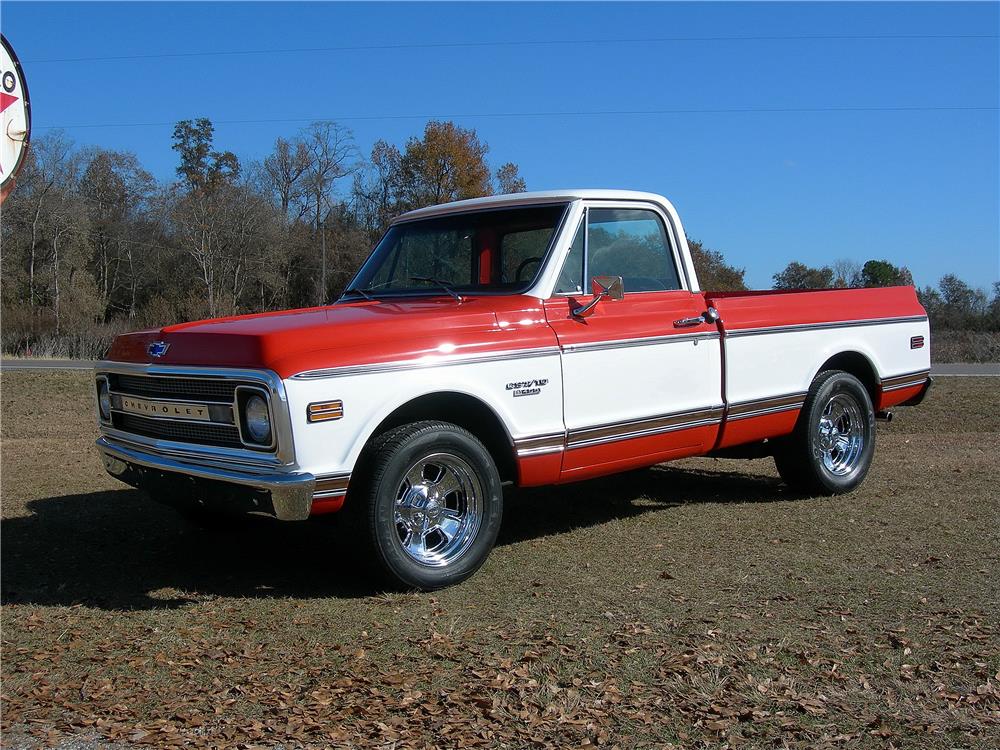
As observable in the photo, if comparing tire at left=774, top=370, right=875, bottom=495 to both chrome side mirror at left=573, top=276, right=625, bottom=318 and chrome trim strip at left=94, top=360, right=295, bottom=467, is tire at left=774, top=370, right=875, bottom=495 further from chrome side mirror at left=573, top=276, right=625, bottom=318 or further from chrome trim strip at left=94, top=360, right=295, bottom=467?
chrome trim strip at left=94, top=360, right=295, bottom=467

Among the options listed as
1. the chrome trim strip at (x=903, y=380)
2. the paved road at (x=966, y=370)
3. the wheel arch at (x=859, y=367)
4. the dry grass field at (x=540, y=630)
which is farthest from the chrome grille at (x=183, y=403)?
the paved road at (x=966, y=370)

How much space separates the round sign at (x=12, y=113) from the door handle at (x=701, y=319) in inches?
182

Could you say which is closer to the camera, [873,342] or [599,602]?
[599,602]

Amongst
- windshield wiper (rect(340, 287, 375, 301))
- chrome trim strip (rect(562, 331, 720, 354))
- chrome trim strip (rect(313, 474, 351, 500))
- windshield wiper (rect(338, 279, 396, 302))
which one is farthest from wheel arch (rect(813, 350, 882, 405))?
chrome trim strip (rect(313, 474, 351, 500))

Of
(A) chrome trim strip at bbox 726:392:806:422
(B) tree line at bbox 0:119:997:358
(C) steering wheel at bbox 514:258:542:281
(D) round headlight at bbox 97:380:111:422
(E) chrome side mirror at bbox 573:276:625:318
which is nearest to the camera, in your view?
(E) chrome side mirror at bbox 573:276:625:318

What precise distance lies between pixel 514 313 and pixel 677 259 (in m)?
1.72

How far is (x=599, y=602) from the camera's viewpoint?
15.8 ft

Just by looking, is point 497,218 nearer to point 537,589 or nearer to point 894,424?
point 537,589

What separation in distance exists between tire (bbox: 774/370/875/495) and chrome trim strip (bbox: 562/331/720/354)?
1263mm

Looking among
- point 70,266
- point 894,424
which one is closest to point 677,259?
point 894,424

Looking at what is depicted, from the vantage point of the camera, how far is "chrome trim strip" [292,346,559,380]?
14.8 ft

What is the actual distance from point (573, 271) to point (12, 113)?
410cm

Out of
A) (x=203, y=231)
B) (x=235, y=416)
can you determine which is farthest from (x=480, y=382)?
(x=203, y=231)

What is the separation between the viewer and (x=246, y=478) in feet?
14.8
